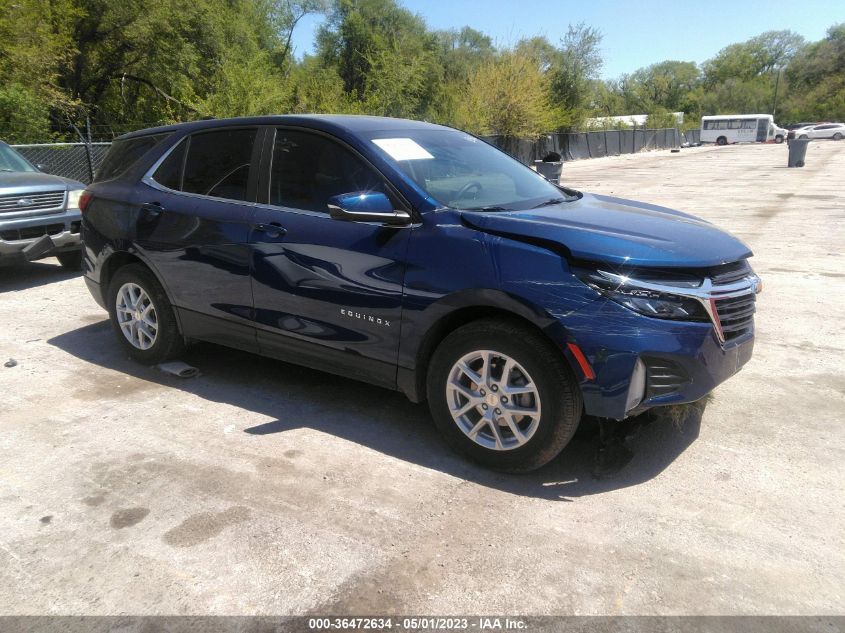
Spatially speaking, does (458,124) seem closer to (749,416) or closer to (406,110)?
(406,110)

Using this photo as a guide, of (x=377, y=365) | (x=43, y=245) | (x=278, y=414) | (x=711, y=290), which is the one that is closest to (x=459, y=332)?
(x=377, y=365)

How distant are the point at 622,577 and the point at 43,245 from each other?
7329 millimetres

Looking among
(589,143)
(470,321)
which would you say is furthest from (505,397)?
(589,143)

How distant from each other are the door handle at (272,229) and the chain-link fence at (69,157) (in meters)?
12.5

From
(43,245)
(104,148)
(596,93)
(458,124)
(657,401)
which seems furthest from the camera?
(596,93)

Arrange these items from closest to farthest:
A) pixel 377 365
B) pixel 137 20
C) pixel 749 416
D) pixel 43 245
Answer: pixel 377 365 < pixel 749 416 < pixel 43 245 < pixel 137 20

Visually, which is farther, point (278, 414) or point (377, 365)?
point (278, 414)

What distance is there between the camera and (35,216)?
7.64m

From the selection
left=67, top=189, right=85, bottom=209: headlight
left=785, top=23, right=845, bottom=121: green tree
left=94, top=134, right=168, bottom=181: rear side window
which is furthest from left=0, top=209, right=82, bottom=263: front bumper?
left=785, top=23, right=845, bottom=121: green tree

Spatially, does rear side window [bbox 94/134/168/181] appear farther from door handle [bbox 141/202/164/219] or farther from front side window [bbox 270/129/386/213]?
front side window [bbox 270/129/386/213]

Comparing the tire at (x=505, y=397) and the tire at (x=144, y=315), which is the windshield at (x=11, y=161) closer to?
the tire at (x=144, y=315)

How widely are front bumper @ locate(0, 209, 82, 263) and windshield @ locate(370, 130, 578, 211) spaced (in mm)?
4715

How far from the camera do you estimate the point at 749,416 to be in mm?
4168

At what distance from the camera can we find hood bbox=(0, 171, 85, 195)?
24.8 ft
